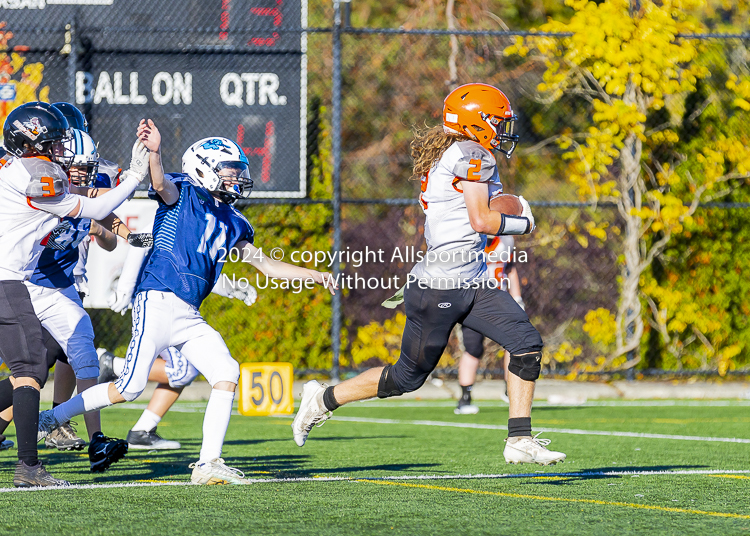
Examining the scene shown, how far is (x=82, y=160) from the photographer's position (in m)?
6.26

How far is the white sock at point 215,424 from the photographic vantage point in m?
5.52

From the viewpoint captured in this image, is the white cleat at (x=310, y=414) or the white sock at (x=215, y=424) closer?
the white sock at (x=215, y=424)

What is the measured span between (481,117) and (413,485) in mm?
1885

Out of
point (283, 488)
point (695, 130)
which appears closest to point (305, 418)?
point (283, 488)

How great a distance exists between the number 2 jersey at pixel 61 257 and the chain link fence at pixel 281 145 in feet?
16.2

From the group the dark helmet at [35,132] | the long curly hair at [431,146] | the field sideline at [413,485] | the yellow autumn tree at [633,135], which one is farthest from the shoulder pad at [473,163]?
the yellow autumn tree at [633,135]

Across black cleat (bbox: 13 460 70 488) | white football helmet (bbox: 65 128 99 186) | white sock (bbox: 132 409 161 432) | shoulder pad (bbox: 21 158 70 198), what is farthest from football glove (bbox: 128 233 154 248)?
white sock (bbox: 132 409 161 432)

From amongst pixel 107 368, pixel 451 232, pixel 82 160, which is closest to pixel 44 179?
pixel 82 160

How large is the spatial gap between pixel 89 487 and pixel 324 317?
6751mm

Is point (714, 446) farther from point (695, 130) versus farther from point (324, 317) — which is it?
point (695, 130)

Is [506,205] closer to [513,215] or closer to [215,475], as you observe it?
[513,215]

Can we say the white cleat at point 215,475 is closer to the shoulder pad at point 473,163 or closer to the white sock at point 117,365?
the shoulder pad at point 473,163

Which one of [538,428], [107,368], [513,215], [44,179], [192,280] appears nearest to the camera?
[44,179]

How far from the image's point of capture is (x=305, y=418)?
6176mm
